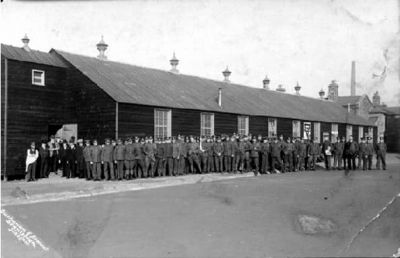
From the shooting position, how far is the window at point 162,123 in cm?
2364

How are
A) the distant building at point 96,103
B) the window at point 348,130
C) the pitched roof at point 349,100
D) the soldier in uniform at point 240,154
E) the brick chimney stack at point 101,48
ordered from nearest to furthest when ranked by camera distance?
the distant building at point 96,103 < the soldier in uniform at point 240,154 < the brick chimney stack at point 101,48 < the window at point 348,130 < the pitched roof at point 349,100

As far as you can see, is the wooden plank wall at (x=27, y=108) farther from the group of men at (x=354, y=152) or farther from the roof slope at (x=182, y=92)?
the group of men at (x=354, y=152)

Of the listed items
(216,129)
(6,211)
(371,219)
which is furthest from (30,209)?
(216,129)

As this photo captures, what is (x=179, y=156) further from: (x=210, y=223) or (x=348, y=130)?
(x=348, y=130)

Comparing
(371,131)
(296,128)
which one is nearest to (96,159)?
(296,128)

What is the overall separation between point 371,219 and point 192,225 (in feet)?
13.3

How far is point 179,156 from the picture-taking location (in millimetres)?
21359

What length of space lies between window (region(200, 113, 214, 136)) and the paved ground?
1145cm

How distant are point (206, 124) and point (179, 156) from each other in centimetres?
619

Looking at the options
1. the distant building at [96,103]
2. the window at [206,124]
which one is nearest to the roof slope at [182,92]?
the distant building at [96,103]

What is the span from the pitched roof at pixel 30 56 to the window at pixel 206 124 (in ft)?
27.2

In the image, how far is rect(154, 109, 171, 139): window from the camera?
77.6ft

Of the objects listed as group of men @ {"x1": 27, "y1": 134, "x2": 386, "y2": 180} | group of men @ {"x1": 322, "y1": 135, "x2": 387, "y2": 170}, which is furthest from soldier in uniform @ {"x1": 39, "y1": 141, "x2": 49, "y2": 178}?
group of men @ {"x1": 322, "y1": 135, "x2": 387, "y2": 170}

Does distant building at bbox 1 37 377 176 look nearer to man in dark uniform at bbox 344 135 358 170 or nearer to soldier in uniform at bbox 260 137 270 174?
soldier in uniform at bbox 260 137 270 174
